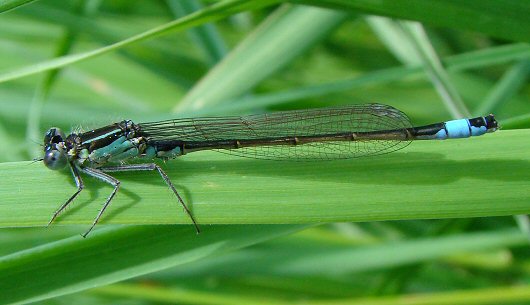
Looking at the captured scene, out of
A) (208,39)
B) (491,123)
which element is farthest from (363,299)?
(208,39)

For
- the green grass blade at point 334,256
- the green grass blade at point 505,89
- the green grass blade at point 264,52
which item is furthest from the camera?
the green grass blade at point 334,256

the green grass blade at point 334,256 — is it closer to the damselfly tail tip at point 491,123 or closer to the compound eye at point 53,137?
the compound eye at point 53,137

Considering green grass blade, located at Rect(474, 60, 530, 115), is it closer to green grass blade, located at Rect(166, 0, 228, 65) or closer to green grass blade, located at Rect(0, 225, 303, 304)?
green grass blade, located at Rect(166, 0, 228, 65)

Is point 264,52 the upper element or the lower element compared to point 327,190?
upper

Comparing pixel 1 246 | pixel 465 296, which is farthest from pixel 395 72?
pixel 1 246

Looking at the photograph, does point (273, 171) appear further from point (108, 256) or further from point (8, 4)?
point (8, 4)

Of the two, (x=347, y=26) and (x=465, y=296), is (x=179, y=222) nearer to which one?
(x=465, y=296)

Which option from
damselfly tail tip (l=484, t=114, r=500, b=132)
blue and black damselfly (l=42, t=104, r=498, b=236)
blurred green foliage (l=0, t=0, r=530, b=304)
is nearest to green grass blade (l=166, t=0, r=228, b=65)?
blurred green foliage (l=0, t=0, r=530, b=304)

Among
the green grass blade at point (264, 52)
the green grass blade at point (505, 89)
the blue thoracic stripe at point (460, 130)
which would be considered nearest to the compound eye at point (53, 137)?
the green grass blade at point (264, 52)
